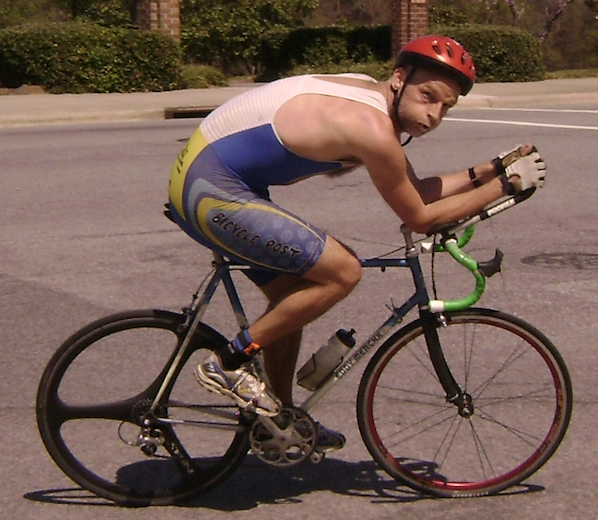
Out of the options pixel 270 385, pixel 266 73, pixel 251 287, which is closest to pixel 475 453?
pixel 270 385

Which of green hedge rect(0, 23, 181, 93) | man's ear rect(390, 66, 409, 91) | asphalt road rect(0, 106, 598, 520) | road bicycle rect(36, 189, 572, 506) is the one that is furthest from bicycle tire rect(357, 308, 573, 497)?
green hedge rect(0, 23, 181, 93)

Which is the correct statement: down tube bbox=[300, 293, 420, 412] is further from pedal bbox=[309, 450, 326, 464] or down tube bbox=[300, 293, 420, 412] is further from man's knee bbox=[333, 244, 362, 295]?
man's knee bbox=[333, 244, 362, 295]

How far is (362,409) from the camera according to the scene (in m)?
4.26

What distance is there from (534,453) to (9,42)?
63.0 ft

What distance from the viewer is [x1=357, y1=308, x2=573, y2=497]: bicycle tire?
13.9 ft

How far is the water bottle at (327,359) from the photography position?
13.6ft

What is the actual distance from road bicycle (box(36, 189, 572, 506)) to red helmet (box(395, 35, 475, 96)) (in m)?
0.47

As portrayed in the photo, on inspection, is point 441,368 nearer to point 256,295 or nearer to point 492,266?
point 492,266

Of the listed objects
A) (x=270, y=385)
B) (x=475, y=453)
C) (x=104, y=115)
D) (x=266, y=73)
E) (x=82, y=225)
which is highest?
(x=270, y=385)

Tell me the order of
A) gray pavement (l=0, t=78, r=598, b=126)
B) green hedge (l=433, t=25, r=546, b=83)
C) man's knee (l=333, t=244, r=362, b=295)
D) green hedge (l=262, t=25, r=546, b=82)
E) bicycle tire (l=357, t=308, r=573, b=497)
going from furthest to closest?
green hedge (l=262, t=25, r=546, b=82), green hedge (l=433, t=25, r=546, b=83), gray pavement (l=0, t=78, r=598, b=126), bicycle tire (l=357, t=308, r=573, b=497), man's knee (l=333, t=244, r=362, b=295)

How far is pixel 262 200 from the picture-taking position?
3961 mm

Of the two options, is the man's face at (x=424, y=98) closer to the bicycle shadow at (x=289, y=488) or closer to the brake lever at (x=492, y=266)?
the brake lever at (x=492, y=266)

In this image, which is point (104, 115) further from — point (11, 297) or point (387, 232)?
point (11, 297)

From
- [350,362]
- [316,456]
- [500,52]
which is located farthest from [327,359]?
[500,52]
